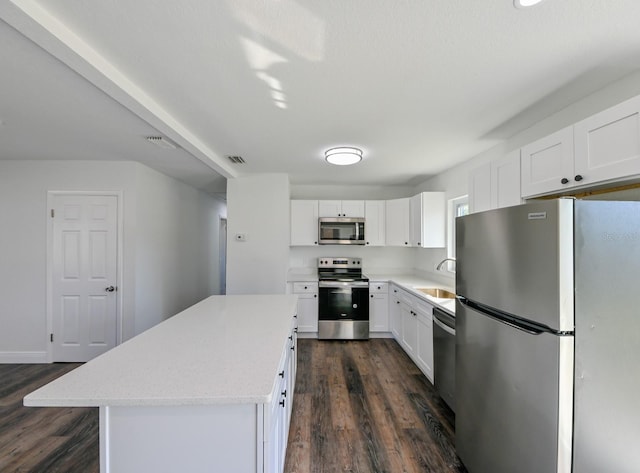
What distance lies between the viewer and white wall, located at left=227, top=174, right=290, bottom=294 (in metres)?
3.78

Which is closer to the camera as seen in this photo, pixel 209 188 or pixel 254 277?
pixel 254 277

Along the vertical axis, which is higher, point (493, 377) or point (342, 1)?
point (342, 1)

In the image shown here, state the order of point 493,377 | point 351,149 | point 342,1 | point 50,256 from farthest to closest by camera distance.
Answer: point 50,256 < point 351,149 < point 493,377 < point 342,1

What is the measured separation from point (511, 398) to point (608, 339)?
0.48 meters

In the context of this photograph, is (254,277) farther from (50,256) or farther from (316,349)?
(50,256)

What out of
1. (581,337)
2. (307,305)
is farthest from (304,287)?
(581,337)

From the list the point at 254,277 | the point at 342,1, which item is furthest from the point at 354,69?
the point at 254,277

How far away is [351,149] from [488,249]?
167 centimetres

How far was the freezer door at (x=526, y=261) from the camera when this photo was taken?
1.08 metres

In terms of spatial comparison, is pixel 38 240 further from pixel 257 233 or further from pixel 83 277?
pixel 257 233

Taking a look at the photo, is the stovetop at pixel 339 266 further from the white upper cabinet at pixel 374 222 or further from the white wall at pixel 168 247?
the white wall at pixel 168 247

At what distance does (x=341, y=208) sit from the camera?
4258mm

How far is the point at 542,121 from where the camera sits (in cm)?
208

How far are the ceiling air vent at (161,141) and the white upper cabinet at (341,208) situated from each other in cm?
221
